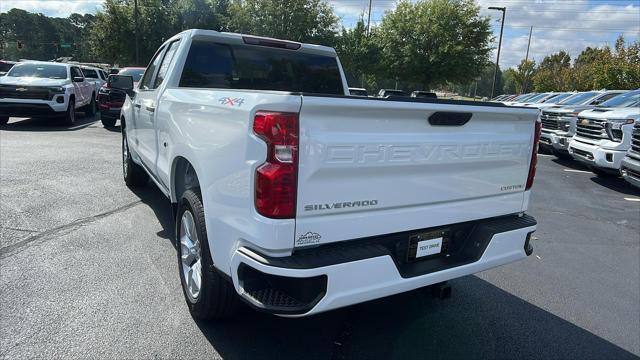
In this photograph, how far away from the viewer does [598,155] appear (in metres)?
9.18

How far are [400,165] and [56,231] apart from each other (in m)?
3.97

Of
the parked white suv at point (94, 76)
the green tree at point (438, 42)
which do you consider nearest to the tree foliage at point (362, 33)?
the green tree at point (438, 42)

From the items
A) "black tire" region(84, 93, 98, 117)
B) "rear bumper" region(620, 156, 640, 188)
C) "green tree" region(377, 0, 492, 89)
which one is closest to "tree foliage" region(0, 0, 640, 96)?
"green tree" region(377, 0, 492, 89)

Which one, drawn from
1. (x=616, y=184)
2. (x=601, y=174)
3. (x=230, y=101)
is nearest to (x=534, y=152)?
(x=230, y=101)

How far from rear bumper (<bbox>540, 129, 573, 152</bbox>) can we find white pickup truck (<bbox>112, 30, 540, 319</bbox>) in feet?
31.5

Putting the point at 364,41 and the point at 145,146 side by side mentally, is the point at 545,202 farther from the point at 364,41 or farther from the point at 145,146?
the point at 364,41

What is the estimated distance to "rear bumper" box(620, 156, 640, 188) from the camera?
23.4 ft

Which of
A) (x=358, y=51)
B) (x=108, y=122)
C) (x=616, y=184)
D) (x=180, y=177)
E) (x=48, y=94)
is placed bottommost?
(x=616, y=184)

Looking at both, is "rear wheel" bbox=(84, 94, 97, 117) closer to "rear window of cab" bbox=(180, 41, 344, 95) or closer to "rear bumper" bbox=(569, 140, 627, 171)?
"rear window of cab" bbox=(180, 41, 344, 95)

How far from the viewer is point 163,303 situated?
3.44 meters

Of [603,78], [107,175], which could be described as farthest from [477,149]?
[603,78]

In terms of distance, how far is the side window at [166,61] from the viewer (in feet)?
15.1

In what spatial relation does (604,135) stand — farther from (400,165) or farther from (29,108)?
(29,108)

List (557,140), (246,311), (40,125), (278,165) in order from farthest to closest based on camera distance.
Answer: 1. (40,125)
2. (557,140)
3. (246,311)
4. (278,165)
